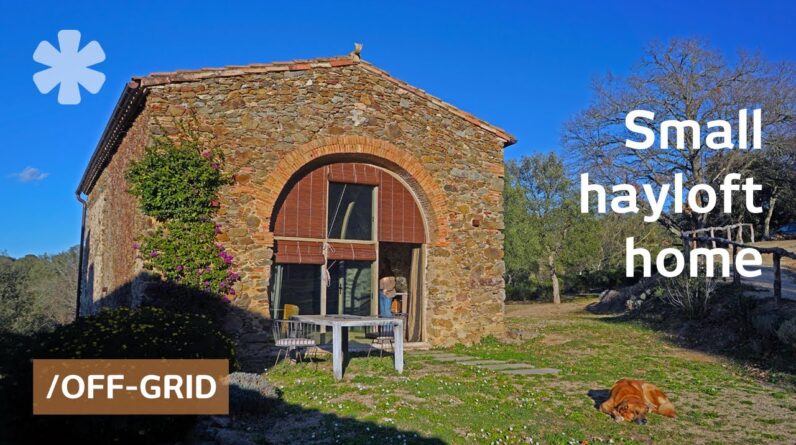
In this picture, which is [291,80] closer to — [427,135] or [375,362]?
[427,135]

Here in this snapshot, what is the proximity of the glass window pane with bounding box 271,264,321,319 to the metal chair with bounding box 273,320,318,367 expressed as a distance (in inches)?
14.6

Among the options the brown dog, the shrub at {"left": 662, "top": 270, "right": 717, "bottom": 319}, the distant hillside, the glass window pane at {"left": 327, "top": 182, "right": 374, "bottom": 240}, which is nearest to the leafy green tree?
the shrub at {"left": 662, "top": 270, "right": 717, "bottom": 319}

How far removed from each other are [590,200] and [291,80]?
2306cm

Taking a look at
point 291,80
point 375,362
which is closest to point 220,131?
point 291,80

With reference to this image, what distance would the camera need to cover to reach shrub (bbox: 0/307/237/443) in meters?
4.86

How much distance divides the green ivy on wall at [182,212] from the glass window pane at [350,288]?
2130 mm

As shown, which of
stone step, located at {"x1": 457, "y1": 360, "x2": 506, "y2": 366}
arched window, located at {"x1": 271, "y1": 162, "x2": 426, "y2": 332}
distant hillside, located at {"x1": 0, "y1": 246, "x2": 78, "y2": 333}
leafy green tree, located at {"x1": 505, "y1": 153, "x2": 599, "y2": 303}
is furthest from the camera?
leafy green tree, located at {"x1": 505, "y1": 153, "x2": 599, "y2": 303}

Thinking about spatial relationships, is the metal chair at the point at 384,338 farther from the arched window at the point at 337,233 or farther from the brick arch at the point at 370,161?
the brick arch at the point at 370,161

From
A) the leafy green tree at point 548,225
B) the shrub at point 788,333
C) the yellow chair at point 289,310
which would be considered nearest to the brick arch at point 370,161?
the yellow chair at point 289,310

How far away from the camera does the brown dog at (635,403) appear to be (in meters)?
6.75

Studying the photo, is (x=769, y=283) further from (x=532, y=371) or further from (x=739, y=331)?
(x=532, y=371)

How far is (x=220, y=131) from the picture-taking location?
10344 millimetres

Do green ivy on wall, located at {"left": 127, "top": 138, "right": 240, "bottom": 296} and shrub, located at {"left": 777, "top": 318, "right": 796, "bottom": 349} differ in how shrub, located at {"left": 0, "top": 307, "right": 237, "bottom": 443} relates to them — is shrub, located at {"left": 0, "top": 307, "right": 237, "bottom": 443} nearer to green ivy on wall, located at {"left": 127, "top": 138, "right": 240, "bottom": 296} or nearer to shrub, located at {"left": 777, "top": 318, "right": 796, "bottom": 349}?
green ivy on wall, located at {"left": 127, "top": 138, "right": 240, "bottom": 296}

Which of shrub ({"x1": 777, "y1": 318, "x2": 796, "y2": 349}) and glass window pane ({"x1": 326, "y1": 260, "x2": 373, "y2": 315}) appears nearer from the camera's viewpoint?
shrub ({"x1": 777, "y1": 318, "x2": 796, "y2": 349})
